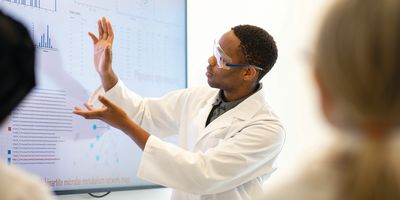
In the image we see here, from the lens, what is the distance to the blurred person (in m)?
0.72

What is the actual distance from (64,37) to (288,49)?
47.6 inches

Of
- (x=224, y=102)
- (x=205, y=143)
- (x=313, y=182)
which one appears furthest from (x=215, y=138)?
(x=313, y=182)

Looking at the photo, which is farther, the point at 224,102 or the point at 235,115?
the point at 224,102

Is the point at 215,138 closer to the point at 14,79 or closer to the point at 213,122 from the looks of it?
the point at 213,122

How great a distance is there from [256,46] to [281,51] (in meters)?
0.62

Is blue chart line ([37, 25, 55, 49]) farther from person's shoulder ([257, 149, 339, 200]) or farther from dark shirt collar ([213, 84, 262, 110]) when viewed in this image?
person's shoulder ([257, 149, 339, 200])

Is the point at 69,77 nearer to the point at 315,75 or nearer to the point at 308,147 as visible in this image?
the point at 308,147

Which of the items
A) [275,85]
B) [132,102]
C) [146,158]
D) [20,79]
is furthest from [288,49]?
[20,79]

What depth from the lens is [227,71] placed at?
6.71 ft

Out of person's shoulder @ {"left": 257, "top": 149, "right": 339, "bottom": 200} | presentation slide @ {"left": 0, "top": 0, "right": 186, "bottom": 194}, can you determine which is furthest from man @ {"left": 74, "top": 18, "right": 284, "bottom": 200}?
person's shoulder @ {"left": 257, "top": 149, "right": 339, "bottom": 200}

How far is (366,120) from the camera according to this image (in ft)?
2.49

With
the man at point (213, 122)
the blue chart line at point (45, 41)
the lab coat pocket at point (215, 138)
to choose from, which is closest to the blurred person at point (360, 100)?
the man at point (213, 122)

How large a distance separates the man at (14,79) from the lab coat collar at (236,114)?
1.23 metres

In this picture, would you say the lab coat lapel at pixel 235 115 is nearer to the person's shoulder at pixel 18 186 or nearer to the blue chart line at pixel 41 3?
the blue chart line at pixel 41 3
